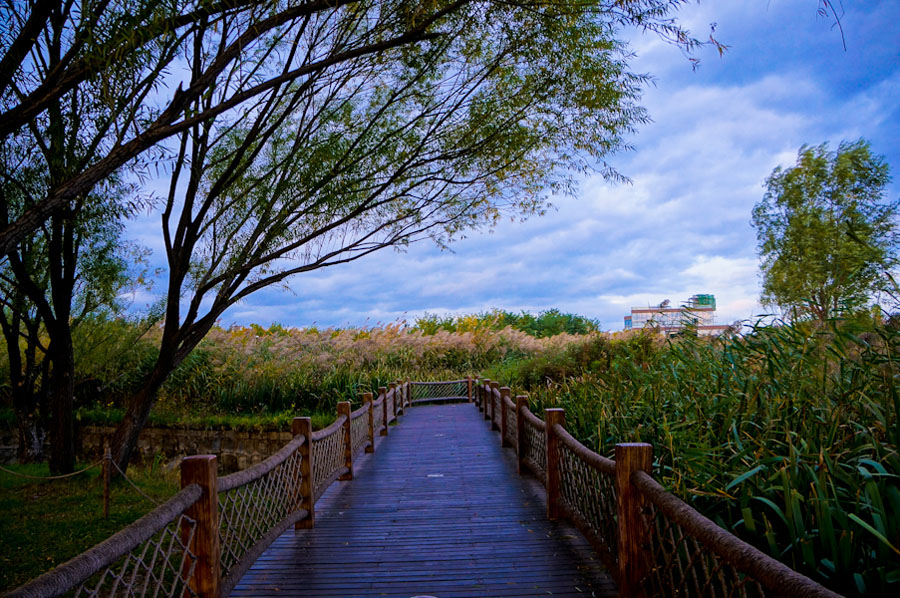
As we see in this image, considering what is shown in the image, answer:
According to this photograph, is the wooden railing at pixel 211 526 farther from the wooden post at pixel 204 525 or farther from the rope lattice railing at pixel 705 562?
the rope lattice railing at pixel 705 562

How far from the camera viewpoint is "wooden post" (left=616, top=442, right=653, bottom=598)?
3.01 m

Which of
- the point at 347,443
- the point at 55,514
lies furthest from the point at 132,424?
the point at 347,443

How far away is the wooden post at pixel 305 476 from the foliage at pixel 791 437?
7.64 feet

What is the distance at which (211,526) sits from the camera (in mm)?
2975

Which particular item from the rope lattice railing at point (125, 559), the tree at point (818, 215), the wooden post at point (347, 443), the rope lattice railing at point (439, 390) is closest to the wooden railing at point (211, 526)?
the rope lattice railing at point (125, 559)

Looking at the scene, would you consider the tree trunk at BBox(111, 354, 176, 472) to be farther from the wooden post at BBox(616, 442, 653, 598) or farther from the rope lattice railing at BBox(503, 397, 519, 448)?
the wooden post at BBox(616, 442, 653, 598)

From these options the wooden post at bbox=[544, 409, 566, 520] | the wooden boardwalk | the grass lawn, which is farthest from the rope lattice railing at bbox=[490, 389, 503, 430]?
the wooden post at bbox=[544, 409, 566, 520]

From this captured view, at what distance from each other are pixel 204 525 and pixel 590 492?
2.34 meters

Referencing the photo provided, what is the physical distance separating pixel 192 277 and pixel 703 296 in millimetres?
6654

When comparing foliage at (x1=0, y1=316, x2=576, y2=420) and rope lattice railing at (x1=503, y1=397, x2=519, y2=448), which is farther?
foliage at (x1=0, y1=316, x2=576, y2=420)

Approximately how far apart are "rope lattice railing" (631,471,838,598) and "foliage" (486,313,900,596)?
0.69 ft

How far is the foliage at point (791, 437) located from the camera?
2217 mm

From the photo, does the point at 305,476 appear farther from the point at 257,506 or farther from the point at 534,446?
the point at 534,446

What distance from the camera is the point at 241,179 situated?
784 cm
